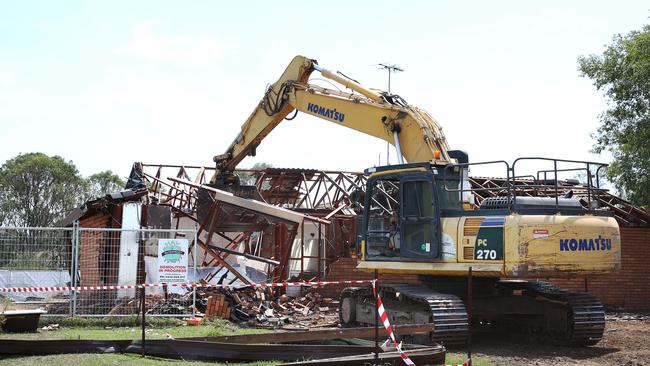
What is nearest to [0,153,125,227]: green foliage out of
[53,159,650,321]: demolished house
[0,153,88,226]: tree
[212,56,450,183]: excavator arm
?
[0,153,88,226]: tree

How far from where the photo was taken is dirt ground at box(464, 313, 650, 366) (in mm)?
11336

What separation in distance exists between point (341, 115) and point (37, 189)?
123 feet

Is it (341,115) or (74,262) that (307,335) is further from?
(74,262)

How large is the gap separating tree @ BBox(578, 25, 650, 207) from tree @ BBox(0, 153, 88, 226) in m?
34.2

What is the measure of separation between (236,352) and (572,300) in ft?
20.0

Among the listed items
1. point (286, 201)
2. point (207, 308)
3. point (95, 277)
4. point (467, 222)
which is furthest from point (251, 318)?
point (286, 201)

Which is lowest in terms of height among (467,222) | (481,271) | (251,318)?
(251,318)

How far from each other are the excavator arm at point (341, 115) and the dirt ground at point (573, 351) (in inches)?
132

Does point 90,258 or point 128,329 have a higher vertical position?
point 90,258

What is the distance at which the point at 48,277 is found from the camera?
57.5 ft

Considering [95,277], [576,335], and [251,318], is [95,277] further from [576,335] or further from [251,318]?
[576,335]

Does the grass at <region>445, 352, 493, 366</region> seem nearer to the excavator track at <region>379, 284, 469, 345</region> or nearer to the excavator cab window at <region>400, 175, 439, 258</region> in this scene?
the excavator track at <region>379, 284, 469, 345</region>

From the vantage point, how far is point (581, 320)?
12789 millimetres

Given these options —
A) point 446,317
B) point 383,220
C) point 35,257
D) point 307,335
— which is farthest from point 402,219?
point 35,257
